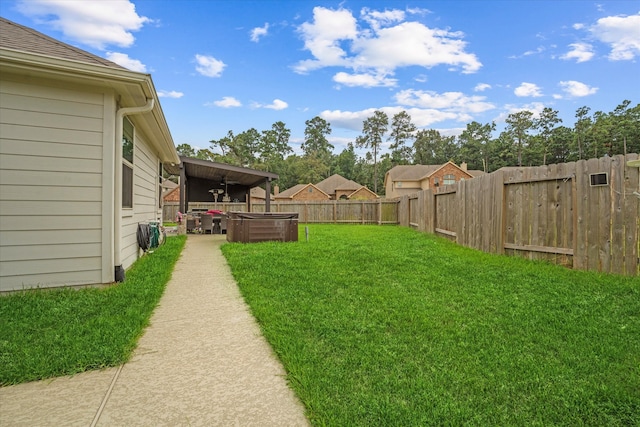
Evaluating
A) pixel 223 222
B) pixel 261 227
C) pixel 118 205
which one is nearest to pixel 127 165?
pixel 118 205

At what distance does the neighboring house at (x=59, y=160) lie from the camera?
11.8 ft

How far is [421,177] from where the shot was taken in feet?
124

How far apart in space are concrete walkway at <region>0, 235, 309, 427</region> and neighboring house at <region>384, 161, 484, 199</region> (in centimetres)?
3550

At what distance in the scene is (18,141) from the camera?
12.0ft

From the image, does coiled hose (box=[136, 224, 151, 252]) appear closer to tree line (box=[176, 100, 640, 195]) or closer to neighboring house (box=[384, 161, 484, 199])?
neighboring house (box=[384, 161, 484, 199])

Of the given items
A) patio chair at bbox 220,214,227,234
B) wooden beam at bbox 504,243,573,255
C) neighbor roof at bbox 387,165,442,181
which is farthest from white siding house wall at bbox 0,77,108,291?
neighbor roof at bbox 387,165,442,181

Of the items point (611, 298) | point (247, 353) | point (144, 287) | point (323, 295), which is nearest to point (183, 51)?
point (144, 287)

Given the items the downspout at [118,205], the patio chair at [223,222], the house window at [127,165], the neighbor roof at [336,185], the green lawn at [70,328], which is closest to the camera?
the green lawn at [70,328]

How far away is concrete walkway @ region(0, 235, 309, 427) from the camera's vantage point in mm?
1713

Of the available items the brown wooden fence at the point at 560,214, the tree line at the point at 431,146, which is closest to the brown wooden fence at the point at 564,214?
the brown wooden fence at the point at 560,214

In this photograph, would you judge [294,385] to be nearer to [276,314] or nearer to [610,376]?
[276,314]

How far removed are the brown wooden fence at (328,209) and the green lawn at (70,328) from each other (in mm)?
15164

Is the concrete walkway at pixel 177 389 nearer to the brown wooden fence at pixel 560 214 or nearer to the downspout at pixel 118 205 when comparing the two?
the downspout at pixel 118 205

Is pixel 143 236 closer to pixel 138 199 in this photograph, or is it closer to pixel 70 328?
pixel 138 199
